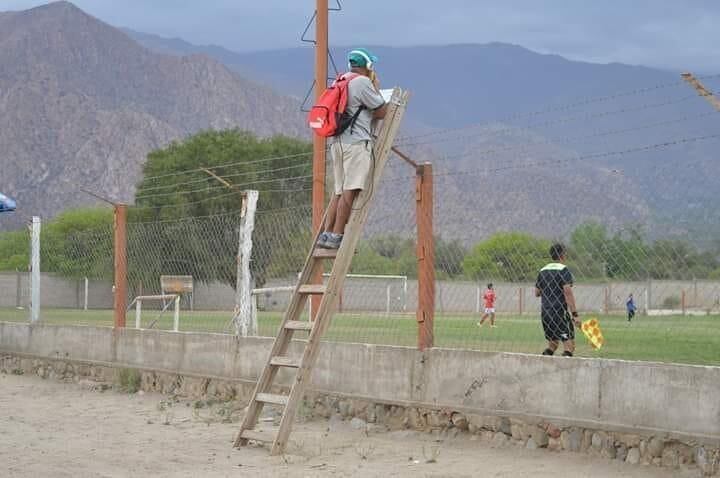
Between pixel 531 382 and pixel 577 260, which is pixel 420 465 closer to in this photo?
pixel 531 382

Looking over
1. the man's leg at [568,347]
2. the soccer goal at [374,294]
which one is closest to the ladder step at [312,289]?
the soccer goal at [374,294]

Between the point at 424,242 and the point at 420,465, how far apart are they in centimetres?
240

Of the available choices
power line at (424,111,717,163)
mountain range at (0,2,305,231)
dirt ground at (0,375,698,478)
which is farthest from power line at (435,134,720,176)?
mountain range at (0,2,305,231)

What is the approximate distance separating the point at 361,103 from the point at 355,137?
0.29 meters

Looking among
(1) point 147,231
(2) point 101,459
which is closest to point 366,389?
(2) point 101,459

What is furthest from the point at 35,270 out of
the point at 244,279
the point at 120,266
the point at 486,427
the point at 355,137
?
the point at 486,427

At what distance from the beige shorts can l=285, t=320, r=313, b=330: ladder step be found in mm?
1218

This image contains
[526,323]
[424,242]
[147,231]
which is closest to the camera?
[424,242]

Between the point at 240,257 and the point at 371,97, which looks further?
the point at 240,257

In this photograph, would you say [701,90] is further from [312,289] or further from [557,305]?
[557,305]

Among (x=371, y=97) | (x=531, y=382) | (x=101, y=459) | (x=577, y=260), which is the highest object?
(x=371, y=97)

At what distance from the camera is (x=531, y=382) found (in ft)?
34.2

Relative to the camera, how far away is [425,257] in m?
11.7

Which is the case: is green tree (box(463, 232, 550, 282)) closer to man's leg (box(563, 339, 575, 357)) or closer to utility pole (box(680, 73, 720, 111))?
man's leg (box(563, 339, 575, 357))
